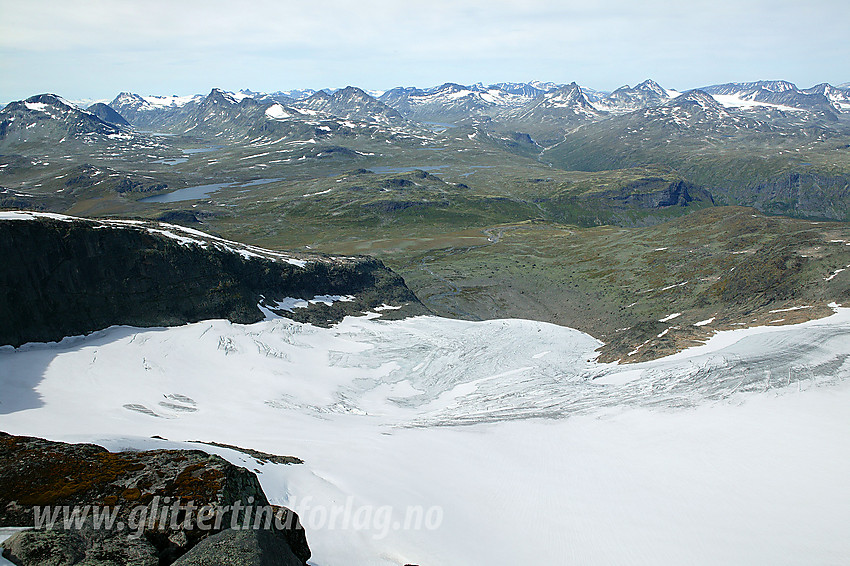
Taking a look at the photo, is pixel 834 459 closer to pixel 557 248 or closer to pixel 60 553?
pixel 60 553

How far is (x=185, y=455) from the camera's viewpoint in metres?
12.8

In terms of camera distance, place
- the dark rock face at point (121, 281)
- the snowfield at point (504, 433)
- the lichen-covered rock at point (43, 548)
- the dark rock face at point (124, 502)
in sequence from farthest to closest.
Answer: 1. the dark rock face at point (121, 281)
2. the snowfield at point (504, 433)
3. the dark rock face at point (124, 502)
4. the lichen-covered rock at point (43, 548)

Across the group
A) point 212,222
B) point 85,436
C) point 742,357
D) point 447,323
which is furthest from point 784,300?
point 212,222

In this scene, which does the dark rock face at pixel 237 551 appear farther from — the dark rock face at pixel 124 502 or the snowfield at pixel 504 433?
the snowfield at pixel 504 433

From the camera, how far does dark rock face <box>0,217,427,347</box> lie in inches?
1342

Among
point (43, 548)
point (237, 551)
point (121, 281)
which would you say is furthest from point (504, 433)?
point (121, 281)

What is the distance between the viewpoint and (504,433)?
2691 centimetres

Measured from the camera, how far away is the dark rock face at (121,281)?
3409cm

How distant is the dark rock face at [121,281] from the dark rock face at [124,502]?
27.3 meters

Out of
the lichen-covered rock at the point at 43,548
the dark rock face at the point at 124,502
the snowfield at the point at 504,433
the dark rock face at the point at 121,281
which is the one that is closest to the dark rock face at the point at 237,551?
the dark rock face at the point at 124,502

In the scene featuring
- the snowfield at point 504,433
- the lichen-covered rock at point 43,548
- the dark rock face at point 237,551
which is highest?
the lichen-covered rock at point 43,548

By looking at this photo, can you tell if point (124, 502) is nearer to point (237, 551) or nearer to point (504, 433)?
point (237, 551)

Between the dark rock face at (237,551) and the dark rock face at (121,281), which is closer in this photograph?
the dark rock face at (237,551)

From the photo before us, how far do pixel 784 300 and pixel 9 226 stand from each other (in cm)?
8243
